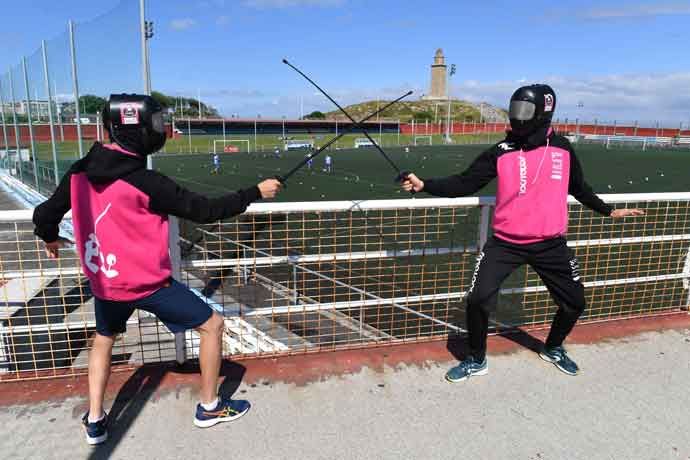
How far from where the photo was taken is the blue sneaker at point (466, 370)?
3.12m

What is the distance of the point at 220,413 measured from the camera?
2650 mm

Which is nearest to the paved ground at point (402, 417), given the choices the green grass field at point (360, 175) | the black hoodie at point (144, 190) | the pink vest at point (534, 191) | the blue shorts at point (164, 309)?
the blue shorts at point (164, 309)

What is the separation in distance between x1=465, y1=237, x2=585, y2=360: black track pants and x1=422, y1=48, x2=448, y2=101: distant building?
127896 mm

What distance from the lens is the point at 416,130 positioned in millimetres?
89562

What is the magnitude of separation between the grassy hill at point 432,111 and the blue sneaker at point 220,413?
103m

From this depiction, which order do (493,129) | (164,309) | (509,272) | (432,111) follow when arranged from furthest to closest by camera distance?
(432,111)
(493,129)
(509,272)
(164,309)

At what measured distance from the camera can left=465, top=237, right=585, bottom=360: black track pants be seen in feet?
9.84

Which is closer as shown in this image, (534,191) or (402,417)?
(402,417)

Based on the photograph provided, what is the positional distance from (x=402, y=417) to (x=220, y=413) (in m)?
0.94

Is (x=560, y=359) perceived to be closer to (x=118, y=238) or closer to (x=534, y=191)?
(x=534, y=191)

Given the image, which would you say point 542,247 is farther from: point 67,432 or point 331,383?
point 67,432

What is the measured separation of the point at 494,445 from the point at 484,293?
0.82 m

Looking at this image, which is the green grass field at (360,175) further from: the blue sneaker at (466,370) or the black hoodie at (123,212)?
the black hoodie at (123,212)

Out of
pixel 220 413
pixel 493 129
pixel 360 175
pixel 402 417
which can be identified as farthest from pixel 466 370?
pixel 493 129
